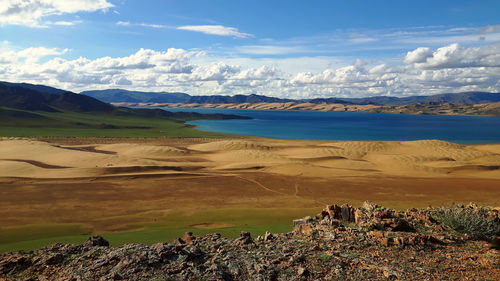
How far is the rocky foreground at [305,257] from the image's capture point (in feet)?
26.7

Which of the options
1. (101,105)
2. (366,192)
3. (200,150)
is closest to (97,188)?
(366,192)

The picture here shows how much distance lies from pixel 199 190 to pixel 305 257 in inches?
772

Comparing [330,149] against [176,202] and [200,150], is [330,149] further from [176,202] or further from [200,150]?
[176,202]

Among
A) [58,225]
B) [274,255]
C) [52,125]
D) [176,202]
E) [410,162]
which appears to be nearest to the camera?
[274,255]

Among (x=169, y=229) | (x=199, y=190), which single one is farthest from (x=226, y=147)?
(x=169, y=229)

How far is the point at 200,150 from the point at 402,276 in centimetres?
5284

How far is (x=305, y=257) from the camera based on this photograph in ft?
29.6

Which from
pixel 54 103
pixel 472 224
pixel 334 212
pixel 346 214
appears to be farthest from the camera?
pixel 54 103

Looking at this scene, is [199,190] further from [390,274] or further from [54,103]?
[54,103]

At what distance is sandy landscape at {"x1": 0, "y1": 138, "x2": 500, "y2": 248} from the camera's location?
18923 mm

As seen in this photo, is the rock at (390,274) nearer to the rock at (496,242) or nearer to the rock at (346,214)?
the rock at (346,214)

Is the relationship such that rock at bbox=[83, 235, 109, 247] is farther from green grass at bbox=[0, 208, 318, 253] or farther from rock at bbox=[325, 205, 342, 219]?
rock at bbox=[325, 205, 342, 219]

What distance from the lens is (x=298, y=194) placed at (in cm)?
2708

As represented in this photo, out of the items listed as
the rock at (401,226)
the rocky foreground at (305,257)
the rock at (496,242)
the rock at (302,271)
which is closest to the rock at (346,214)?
the rocky foreground at (305,257)
